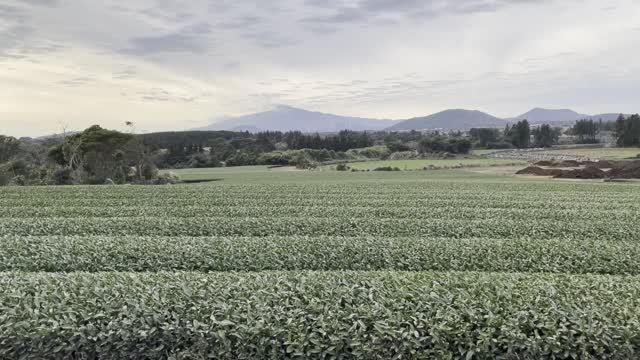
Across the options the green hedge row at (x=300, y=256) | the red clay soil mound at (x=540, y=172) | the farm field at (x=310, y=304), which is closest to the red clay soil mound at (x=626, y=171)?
the red clay soil mound at (x=540, y=172)

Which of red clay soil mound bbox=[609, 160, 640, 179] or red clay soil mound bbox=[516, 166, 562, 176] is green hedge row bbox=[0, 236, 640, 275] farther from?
red clay soil mound bbox=[516, 166, 562, 176]

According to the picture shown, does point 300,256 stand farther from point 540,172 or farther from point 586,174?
point 540,172

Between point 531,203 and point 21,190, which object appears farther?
point 21,190

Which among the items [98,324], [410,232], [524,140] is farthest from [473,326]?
[524,140]

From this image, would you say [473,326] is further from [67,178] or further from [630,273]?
[67,178]

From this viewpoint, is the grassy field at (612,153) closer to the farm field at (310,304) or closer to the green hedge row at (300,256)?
the green hedge row at (300,256)

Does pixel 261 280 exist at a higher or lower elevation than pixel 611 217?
higher

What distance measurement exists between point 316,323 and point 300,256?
506 cm

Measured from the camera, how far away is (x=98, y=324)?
588cm

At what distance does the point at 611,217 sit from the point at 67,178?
161 ft

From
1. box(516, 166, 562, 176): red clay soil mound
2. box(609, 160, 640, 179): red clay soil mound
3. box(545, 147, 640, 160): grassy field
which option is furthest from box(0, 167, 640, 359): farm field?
box(545, 147, 640, 160): grassy field

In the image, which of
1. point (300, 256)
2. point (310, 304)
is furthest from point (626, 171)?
point (310, 304)

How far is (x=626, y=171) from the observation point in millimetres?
51312

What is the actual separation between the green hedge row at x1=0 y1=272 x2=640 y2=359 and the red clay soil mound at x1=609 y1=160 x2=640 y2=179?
50.8 metres
